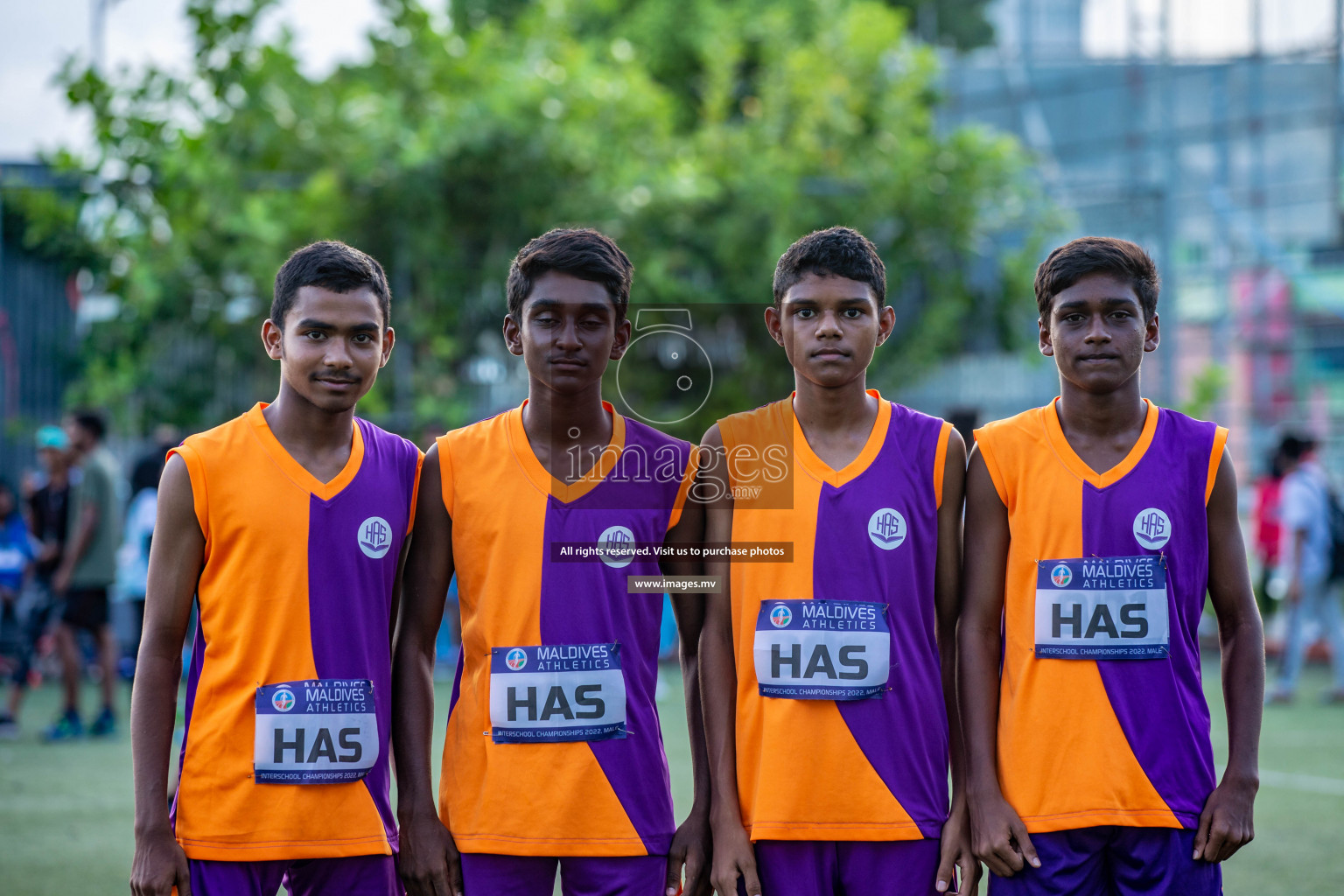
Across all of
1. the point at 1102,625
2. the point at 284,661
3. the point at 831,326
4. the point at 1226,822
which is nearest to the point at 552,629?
the point at 284,661

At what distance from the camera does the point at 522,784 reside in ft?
8.70

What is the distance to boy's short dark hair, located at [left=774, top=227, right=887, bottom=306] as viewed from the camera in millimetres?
2838

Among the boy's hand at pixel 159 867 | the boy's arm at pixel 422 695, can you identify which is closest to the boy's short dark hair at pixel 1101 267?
the boy's arm at pixel 422 695

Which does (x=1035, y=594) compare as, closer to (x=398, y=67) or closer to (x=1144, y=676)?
(x=1144, y=676)

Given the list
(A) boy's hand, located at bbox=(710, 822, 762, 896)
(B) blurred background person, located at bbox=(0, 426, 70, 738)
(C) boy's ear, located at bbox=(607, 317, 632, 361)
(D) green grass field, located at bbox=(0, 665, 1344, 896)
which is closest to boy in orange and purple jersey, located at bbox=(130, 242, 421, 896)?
(C) boy's ear, located at bbox=(607, 317, 632, 361)

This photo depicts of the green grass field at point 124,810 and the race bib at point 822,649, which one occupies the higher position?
the race bib at point 822,649

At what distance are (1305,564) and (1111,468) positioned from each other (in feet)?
24.4

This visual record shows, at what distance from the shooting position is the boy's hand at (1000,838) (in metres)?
2.59

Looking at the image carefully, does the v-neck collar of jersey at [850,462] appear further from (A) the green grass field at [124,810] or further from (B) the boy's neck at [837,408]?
(A) the green grass field at [124,810]

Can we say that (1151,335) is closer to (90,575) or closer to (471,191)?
(90,575)

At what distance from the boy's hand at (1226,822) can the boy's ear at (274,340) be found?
2275mm

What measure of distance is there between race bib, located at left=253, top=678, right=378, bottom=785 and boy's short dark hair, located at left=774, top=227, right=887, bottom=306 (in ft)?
4.42

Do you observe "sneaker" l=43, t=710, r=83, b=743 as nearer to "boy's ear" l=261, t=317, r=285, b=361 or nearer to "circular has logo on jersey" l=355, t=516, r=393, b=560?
"boy's ear" l=261, t=317, r=285, b=361

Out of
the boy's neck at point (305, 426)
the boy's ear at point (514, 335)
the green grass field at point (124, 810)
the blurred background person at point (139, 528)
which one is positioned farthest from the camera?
the blurred background person at point (139, 528)
